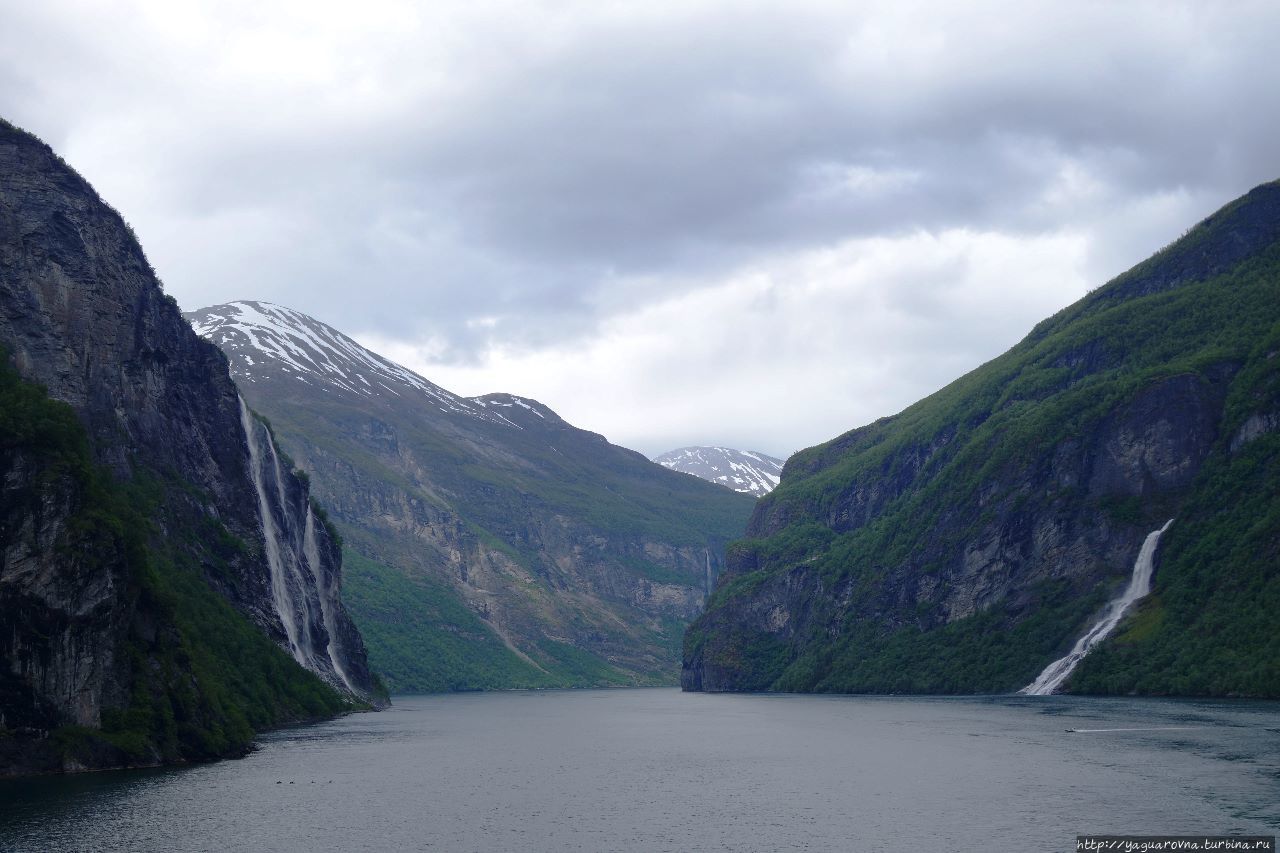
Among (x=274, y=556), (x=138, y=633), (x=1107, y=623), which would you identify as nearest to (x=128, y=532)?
(x=138, y=633)

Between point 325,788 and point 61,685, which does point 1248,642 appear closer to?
point 325,788

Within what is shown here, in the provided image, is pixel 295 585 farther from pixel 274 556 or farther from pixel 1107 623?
pixel 1107 623

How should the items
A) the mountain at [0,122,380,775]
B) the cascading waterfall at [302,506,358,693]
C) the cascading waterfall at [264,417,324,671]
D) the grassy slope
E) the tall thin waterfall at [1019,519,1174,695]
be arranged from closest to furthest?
the mountain at [0,122,380,775] < the grassy slope < the cascading waterfall at [264,417,324,671] < the tall thin waterfall at [1019,519,1174,695] < the cascading waterfall at [302,506,358,693]

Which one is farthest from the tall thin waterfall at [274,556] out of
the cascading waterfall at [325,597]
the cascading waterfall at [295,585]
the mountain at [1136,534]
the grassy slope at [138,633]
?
the mountain at [1136,534]

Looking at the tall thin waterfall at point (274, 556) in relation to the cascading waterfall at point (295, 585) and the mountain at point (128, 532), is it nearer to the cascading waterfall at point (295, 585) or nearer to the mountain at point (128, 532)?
the cascading waterfall at point (295, 585)

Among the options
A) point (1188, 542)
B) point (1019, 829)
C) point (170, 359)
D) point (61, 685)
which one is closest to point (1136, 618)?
point (1188, 542)

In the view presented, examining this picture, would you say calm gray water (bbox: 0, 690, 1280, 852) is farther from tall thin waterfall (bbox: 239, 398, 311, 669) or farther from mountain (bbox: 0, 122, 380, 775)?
tall thin waterfall (bbox: 239, 398, 311, 669)

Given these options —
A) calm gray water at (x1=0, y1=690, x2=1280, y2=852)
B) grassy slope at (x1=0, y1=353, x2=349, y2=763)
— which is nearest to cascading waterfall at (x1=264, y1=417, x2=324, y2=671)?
calm gray water at (x1=0, y1=690, x2=1280, y2=852)
